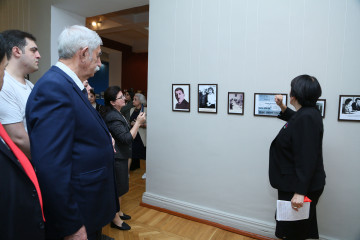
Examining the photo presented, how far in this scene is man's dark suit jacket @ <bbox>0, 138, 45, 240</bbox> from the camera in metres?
0.76

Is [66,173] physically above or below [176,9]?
below

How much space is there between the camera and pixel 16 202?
0.80 meters

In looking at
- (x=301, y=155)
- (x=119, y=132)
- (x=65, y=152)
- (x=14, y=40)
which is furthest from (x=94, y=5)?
(x=301, y=155)

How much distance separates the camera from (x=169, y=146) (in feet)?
10.5

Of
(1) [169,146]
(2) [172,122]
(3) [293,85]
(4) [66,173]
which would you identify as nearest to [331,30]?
(3) [293,85]

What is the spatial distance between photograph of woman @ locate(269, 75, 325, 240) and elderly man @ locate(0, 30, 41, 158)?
1955 millimetres

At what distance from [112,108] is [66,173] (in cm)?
168

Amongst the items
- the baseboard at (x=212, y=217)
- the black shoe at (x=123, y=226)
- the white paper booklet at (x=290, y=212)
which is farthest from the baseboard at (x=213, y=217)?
the white paper booklet at (x=290, y=212)

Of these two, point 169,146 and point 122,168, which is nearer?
point 122,168

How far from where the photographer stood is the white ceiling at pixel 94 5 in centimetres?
367

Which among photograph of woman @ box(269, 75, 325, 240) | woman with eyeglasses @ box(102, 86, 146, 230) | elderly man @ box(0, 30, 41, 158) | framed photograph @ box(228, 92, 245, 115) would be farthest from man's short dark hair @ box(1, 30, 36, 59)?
photograph of woman @ box(269, 75, 325, 240)

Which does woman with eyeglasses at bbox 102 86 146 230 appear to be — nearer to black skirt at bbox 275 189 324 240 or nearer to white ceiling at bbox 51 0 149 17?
black skirt at bbox 275 189 324 240

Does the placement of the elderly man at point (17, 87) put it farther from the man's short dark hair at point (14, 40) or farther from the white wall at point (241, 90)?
the white wall at point (241, 90)

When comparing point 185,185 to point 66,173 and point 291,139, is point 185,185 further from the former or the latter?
point 66,173
